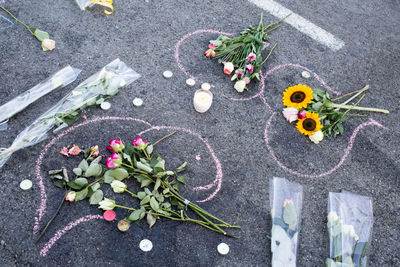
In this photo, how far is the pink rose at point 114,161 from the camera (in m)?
2.60

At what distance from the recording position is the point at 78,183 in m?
2.58

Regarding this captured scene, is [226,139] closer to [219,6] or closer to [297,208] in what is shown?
[297,208]

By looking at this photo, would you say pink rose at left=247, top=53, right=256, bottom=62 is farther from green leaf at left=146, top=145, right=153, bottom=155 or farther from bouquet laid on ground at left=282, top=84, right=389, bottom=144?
Answer: green leaf at left=146, top=145, right=153, bottom=155

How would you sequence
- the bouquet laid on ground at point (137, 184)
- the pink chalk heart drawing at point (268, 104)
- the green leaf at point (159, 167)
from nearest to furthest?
1. the bouquet laid on ground at point (137, 184)
2. the green leaf at point (159, 167)
3. the pink chalk heart drawing at point (268, 104)

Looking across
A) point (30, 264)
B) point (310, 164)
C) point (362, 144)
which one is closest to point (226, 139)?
point (310, 164)

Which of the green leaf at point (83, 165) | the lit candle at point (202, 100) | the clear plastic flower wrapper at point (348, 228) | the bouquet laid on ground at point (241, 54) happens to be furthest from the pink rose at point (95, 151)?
the clear plastic flower wrapper at point (348, 228)

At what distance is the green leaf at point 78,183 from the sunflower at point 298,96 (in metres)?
2.17

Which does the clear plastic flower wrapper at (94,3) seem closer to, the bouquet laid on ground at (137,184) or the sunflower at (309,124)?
the bouquet laid on ground at (137,184)

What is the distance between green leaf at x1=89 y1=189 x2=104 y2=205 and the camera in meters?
2.57

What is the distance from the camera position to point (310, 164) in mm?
3145

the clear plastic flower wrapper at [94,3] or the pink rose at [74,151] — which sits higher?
the clear plastic flower wrapper at [94,3]

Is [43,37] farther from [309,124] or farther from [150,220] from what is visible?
[309,124]

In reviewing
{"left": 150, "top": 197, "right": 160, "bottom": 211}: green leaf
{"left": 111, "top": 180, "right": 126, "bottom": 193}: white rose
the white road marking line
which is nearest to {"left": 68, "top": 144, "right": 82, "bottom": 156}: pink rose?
{"left": 111, "top": 180, "right": 126, "bottom": 193}: white rose

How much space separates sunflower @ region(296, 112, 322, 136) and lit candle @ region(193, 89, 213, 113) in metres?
0.97
